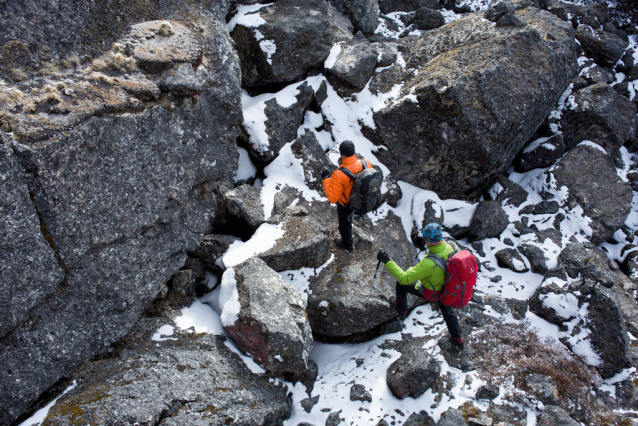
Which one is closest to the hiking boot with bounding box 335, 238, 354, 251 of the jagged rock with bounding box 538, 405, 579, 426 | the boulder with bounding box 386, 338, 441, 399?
the boulder with bounding box 386, 338, 441, 399

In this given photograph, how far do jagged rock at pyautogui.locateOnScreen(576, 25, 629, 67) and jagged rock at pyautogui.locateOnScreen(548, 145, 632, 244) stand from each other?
6.33 m

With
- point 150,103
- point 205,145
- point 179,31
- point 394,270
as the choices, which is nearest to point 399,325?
point 394,270

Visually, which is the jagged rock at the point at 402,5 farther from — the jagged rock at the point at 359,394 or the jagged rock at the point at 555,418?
the jagged rock at the point at 555,418

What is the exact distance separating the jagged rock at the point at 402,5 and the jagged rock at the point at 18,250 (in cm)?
1835

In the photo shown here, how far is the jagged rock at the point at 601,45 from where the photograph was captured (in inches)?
642

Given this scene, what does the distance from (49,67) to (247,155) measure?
5.58 m

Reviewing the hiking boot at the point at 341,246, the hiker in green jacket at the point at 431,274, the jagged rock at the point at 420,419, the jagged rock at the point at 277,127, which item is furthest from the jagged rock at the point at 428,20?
the jagged rock at the point at 420,419

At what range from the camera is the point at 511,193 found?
12969 mm

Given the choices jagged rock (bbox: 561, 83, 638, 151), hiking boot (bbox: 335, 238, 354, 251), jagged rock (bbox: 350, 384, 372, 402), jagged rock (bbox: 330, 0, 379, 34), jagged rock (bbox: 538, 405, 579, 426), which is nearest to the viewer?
jagged rock (bbox: 538, 405, 579, 426)

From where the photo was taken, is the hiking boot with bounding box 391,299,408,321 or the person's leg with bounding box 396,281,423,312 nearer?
the person's leg with bounding box 396,281,423,312

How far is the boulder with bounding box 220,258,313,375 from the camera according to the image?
23.3 ft

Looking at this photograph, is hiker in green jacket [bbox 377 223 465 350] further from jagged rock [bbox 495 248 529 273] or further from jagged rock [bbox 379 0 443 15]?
jagged rock [bbox 379 0 443 15]

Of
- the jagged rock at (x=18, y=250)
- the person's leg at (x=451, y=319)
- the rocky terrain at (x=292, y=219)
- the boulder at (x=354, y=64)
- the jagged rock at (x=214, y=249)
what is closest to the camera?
the jagged rock at (x=18, y=250)

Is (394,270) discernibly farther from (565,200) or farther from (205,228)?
(565,200)
